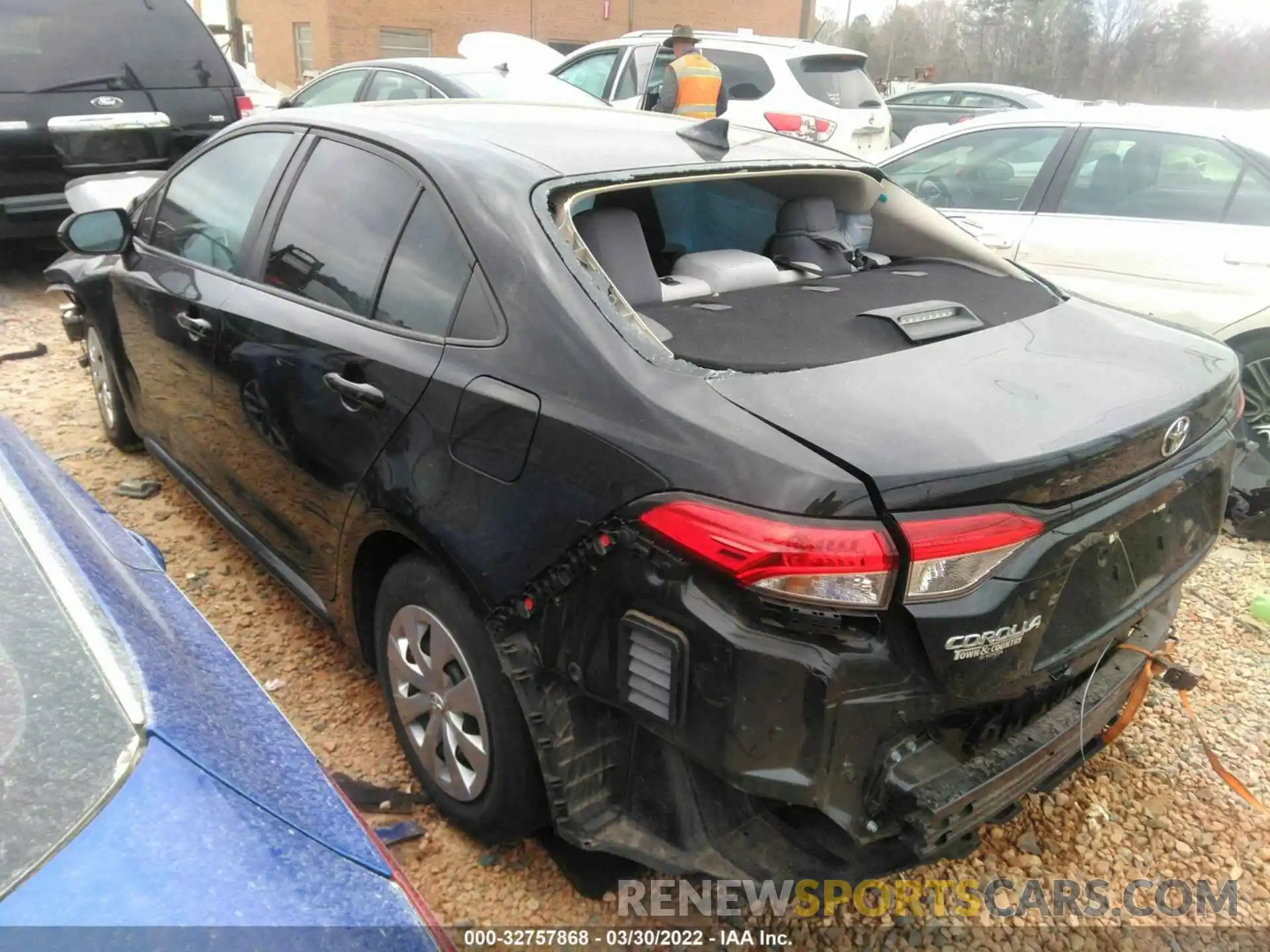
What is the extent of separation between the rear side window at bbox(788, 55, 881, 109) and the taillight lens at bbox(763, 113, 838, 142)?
276 mm

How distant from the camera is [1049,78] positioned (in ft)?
136

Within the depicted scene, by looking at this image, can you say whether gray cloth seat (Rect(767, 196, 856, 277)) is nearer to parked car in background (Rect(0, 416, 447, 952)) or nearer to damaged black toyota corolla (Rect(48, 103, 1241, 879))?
damaged black toyota corolla (Rect(48, 103, 1241, 879))

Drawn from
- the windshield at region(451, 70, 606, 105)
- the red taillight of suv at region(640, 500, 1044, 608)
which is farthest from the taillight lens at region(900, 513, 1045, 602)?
the windshield at region(451, 70, 606, 105)

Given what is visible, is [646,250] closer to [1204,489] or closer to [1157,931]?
[1204,489]

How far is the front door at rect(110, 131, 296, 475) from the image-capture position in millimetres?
2992

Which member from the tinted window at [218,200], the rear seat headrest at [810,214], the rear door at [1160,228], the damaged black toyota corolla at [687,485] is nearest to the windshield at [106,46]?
the tinted window at [218,200]

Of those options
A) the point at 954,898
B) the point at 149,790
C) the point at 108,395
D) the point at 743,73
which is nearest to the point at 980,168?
the point at 954,898

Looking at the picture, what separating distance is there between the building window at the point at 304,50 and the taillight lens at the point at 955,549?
2652 centimetres

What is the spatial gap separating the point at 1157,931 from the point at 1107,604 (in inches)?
36.4

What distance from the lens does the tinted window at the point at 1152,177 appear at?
4172mm

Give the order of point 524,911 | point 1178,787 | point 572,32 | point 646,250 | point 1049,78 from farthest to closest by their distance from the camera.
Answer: point 1049,78, point 572,32, point 1178,787, point 646,250, point 524,911

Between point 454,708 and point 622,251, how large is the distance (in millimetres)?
1220

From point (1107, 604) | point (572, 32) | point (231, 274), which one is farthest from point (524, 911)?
point (572, 32)

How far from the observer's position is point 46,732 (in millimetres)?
1222
